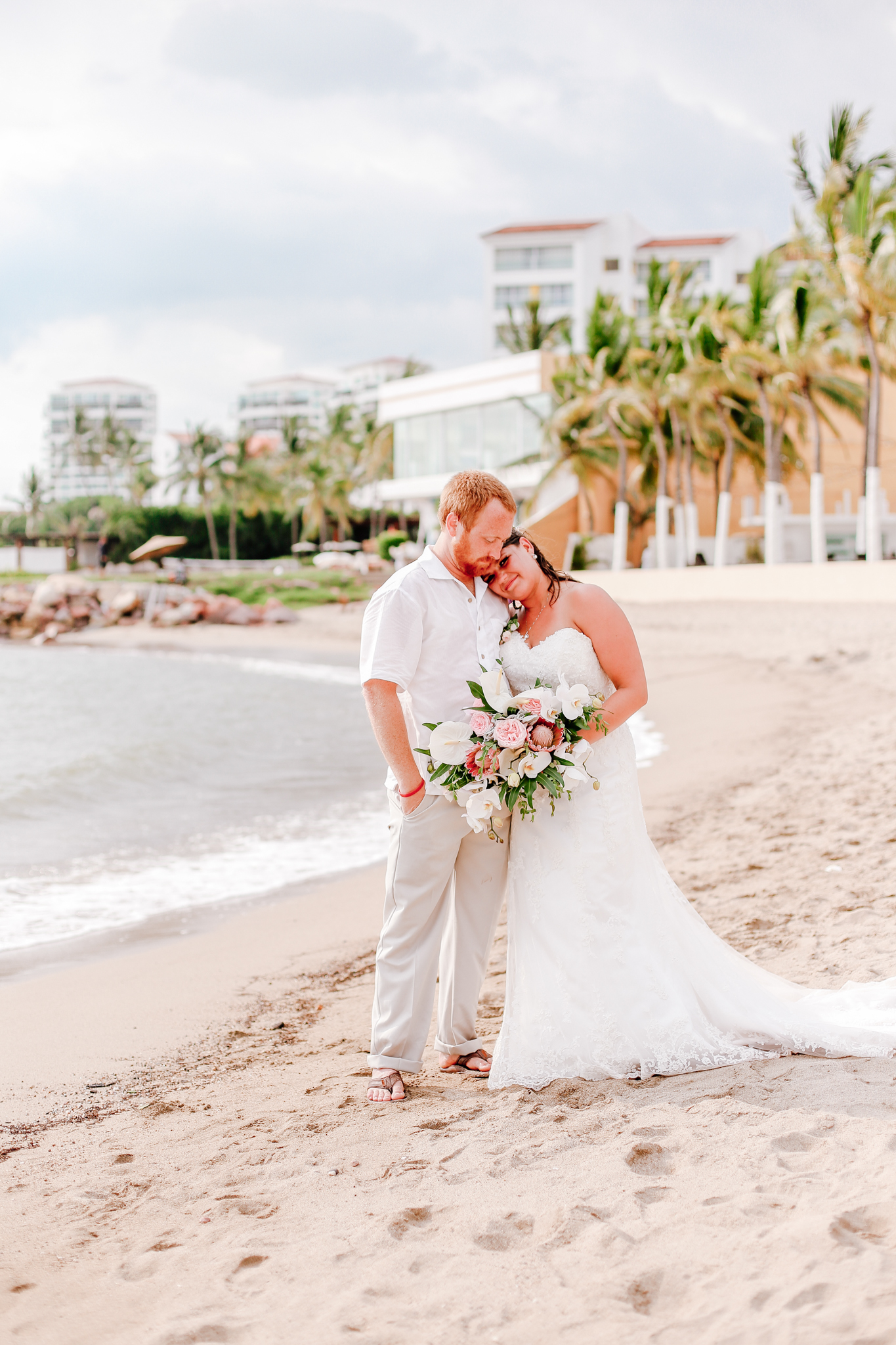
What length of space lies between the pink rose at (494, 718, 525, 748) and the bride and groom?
258 mm

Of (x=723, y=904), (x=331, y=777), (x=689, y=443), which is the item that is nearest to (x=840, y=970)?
(x=723, y=904)

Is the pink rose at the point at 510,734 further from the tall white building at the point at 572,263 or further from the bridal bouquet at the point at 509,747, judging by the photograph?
the tall white building at the point at 572,263

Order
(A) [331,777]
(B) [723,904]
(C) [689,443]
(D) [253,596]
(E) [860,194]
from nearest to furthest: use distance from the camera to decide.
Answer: (B) [723,904] < (A) [331,777] < (E) [860,194] < (C) [689,443] < (D) [253,596]

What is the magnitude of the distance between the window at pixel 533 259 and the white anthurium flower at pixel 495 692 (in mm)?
68504

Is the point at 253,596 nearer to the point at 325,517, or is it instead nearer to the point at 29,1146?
the point at 325,517

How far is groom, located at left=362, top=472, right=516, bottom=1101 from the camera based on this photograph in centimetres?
321

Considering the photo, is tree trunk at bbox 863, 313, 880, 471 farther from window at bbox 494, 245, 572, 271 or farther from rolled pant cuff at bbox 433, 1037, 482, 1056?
window at bbox 494, 245, 572, 271

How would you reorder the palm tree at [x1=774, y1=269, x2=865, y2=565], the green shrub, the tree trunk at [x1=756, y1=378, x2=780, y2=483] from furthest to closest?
1. the green shrub
2. the tree trunk at [x1=756, y1=378, x2=780, y2=483]
3. the palm tree at [x1=774, y1=269, x2=865, y2=565]


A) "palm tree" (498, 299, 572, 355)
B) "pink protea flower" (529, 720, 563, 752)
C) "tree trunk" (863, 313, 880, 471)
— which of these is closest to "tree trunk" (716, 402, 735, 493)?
"tree trunk" (863, 313, 880, 471)

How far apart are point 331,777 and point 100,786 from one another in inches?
91.7

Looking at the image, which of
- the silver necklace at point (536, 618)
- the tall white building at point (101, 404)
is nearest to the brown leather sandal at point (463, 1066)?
the silver necklace at point (536, 618)

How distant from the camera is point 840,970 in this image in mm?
3965

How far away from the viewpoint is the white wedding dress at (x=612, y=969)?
3217 mm

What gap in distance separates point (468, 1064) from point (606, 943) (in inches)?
27.2
